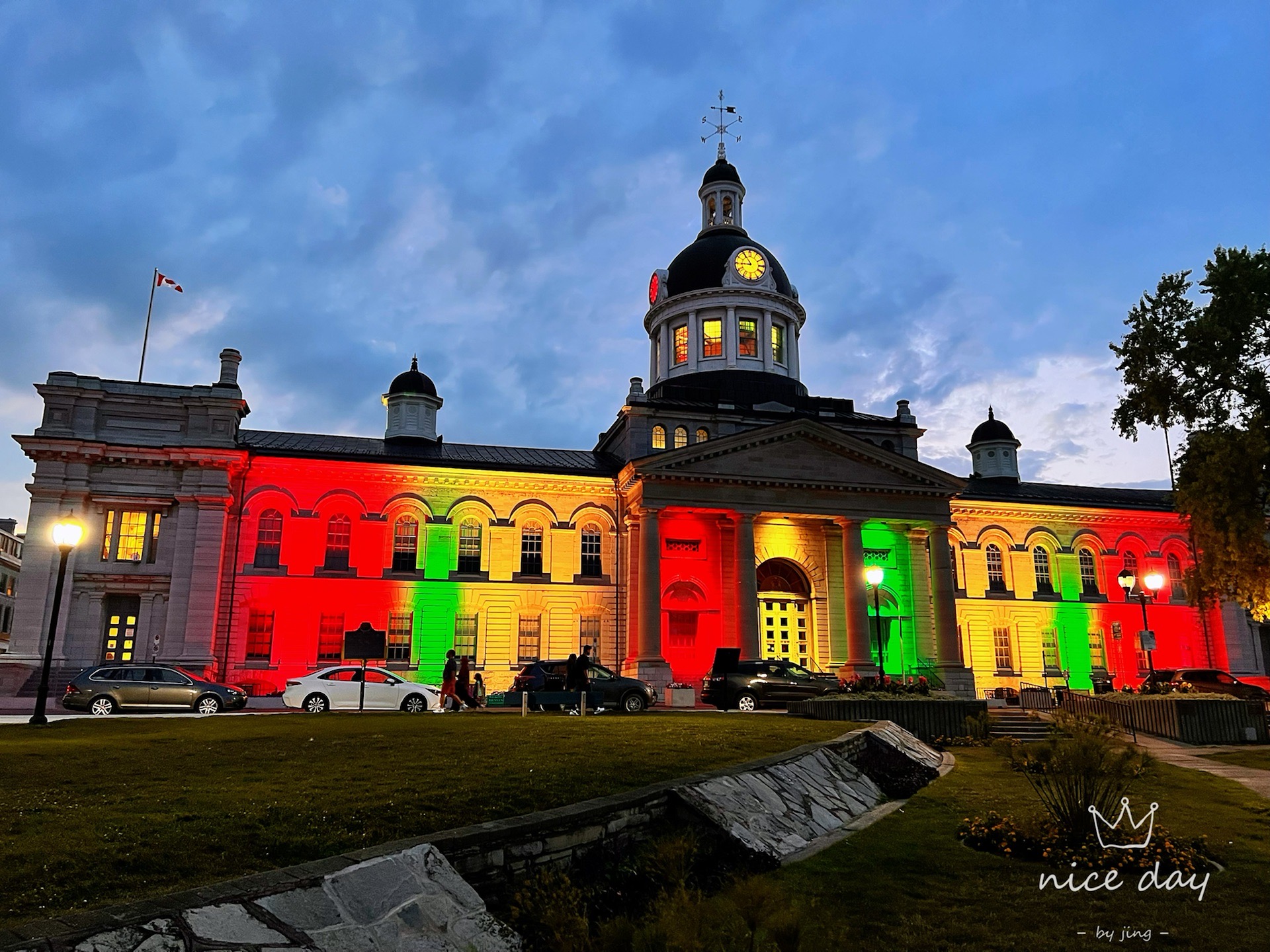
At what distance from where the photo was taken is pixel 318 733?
47.0ft

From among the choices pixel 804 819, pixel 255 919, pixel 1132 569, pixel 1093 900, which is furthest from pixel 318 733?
pixel 1132 569

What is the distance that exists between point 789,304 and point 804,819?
43959 millimetres

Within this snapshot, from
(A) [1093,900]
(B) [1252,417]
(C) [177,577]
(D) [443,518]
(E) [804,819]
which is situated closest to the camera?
(A) [1093,900]

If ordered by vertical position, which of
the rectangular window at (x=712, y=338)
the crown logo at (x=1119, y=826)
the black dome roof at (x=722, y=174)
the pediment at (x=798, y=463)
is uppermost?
the black dome roof at (x=722, y=174)

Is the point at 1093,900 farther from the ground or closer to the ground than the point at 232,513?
closer to the ground

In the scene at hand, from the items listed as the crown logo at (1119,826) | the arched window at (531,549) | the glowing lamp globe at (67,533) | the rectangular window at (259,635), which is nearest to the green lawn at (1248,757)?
the crown logo at (1119,826)

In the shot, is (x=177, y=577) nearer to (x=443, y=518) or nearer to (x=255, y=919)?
(x=443, y=518)

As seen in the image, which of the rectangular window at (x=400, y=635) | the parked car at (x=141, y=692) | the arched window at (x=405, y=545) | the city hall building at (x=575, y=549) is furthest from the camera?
the arched window at (x=405, y=545)

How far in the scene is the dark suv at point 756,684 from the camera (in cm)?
3064

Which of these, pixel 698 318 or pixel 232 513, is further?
pixel 698 318

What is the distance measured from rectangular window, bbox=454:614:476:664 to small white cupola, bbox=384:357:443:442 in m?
10.8

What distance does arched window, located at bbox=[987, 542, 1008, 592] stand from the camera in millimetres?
47594

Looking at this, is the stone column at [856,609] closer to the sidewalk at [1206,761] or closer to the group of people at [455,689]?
the sidewalk at [1206,761]

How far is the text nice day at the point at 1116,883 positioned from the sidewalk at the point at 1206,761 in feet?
24.7
